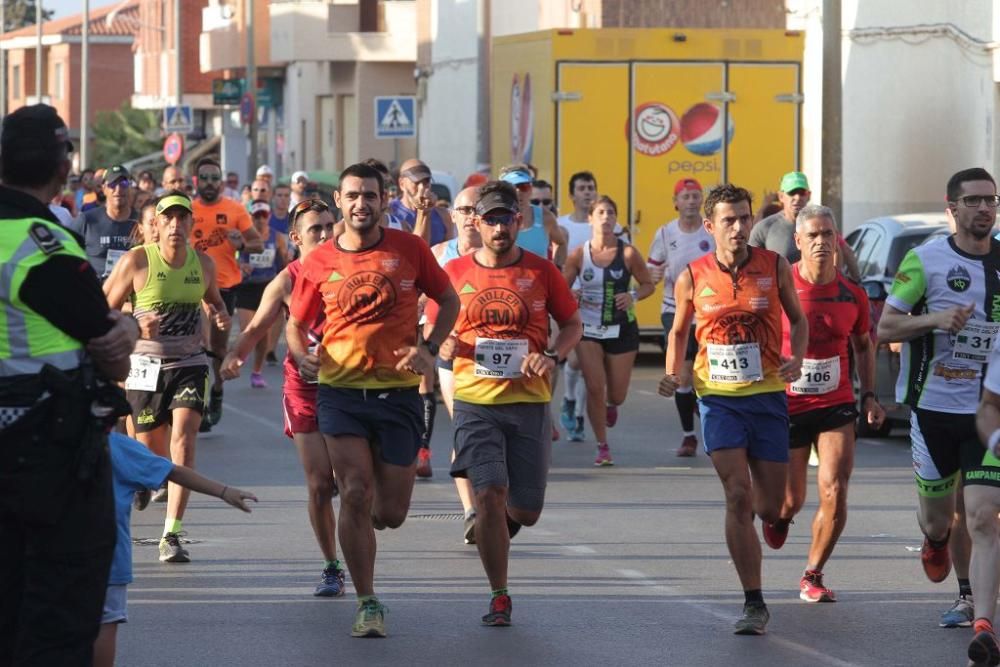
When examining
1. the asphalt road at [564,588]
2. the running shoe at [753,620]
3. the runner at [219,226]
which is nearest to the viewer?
the asphalt road at [564,588]

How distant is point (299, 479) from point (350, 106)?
46.3 meters

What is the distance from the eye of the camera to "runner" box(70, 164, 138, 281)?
675 inches

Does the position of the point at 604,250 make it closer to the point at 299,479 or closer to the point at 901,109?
the point at 299,479

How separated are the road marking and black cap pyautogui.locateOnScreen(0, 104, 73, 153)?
3.95 metres

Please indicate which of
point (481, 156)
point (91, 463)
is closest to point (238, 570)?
point (91, 463)

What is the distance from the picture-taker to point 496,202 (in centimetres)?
958

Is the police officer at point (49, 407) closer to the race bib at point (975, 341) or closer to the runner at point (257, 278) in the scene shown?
the race bib at point (975, 341)

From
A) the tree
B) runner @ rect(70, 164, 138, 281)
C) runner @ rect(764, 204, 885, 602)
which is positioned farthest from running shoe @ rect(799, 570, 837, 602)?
the tree

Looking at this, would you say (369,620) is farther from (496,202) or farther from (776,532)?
(776,532)

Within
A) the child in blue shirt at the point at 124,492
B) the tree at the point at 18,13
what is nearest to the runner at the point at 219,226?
the child in blue shirt at the point at 124,492

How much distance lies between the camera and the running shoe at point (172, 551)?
10945mm

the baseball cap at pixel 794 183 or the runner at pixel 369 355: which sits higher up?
the baseball cap at pixel 794 183

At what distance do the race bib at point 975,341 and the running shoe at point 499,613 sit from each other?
7.09ft

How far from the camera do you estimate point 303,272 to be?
372 inches
